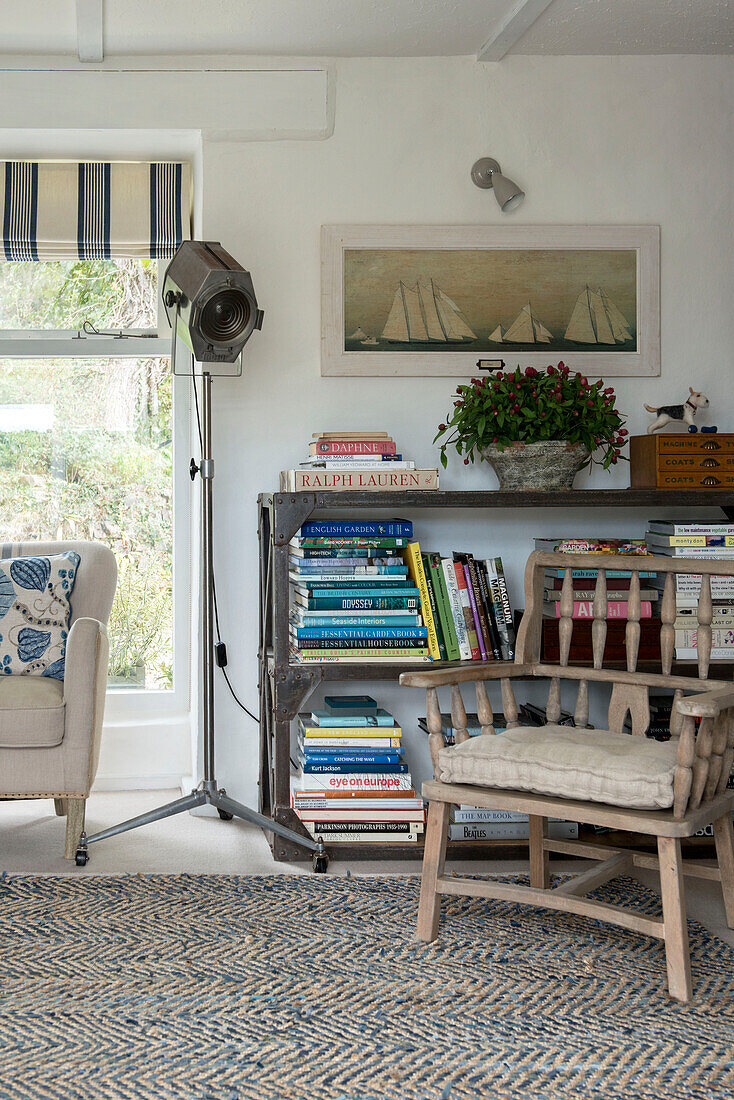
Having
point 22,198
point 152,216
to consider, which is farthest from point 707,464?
point 22,198

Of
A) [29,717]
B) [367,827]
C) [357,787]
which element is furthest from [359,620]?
[29,717]

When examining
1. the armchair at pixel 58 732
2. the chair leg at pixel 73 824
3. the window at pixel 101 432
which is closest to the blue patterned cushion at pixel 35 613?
the armchair at pixel 58 732

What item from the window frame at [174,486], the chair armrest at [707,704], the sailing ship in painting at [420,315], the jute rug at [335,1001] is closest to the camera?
the jute rug at [335,1001]

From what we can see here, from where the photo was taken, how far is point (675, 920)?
1908 mm

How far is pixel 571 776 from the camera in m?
2.02

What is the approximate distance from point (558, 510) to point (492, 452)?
0.48 m

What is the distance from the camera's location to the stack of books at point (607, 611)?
2.86 meters

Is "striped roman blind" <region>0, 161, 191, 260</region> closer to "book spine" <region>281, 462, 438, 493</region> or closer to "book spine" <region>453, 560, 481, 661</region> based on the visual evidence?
"book spine" <region>281, 462, 438, 493</region>

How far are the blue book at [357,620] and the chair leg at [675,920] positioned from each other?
1085 millimetres

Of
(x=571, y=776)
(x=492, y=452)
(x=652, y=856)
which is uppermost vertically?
(x=492, y=452)

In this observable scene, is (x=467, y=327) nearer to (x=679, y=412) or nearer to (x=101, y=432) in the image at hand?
(x=679, y=412)

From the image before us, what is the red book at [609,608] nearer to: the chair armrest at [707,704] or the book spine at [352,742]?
the book spine at [352,742]

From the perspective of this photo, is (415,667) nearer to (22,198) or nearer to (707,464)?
(707,464)

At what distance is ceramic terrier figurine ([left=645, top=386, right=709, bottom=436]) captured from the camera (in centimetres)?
307
